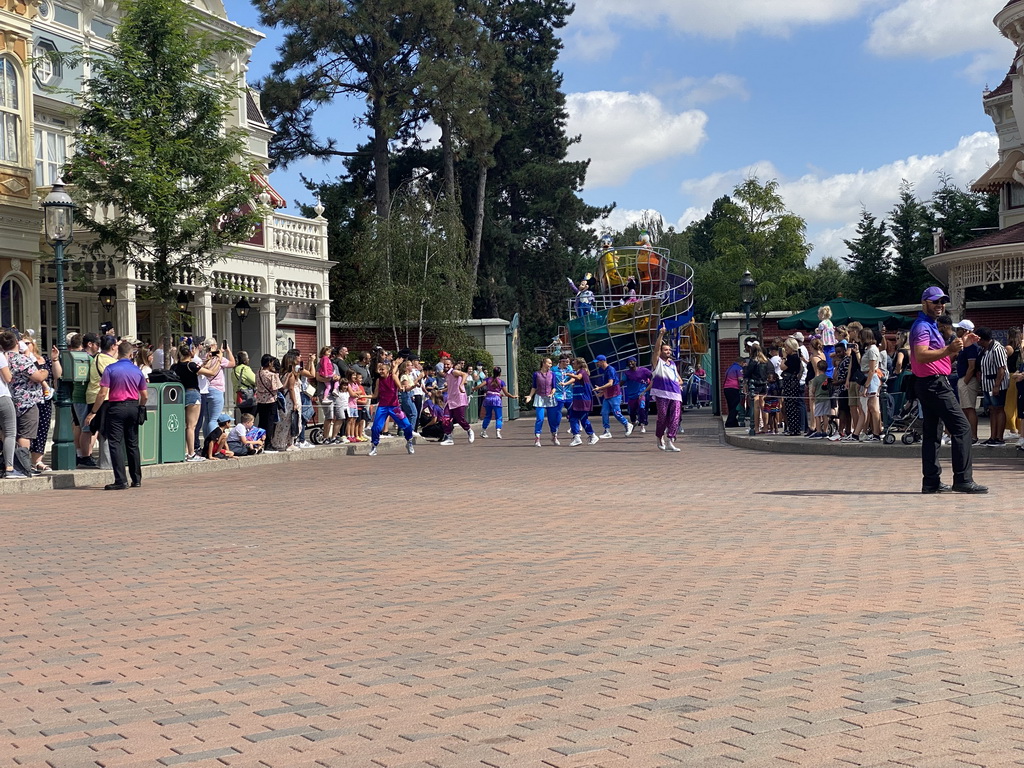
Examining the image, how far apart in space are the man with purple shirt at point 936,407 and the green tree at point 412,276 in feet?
91.9

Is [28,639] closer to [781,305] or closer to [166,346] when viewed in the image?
[166,346]

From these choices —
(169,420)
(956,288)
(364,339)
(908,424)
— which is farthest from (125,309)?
(956,288)

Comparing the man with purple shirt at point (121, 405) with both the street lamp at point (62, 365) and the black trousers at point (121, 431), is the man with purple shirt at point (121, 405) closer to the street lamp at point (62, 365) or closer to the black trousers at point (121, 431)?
the black trousers at point (121, 431)

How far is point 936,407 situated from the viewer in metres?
12.0

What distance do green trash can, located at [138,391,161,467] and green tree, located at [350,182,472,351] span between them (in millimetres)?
21230

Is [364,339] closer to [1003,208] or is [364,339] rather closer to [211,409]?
[1003,208]

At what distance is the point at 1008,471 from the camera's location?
14633mm

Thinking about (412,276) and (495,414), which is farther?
(412,276)

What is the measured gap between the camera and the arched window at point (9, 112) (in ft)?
77.8

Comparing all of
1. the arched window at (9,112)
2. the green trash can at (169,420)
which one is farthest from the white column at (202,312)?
the green trash can at (169,420)

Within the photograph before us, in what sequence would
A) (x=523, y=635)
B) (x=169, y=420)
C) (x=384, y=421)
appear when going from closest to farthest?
(x=523, y=635) < (x=169, y=420) < (x=384, y=421)

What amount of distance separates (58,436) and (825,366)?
11.8 metres

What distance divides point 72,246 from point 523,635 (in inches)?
872

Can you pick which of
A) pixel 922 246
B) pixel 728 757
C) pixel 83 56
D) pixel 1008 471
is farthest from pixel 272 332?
pixel 922 246
